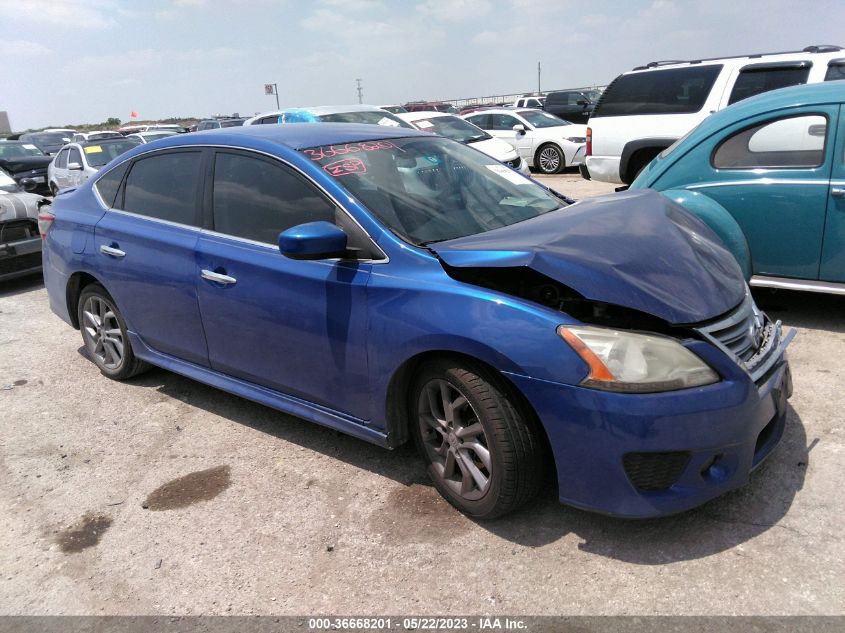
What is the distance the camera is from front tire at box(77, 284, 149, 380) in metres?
4.65

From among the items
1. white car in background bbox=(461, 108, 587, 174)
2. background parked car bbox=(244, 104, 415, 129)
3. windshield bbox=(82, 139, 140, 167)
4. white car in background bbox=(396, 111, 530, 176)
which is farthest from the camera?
white car in background bbox=(461, 108, 587, 174)

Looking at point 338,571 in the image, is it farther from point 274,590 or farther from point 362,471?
point 362,471

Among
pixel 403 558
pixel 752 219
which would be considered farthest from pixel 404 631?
pixel 752 219

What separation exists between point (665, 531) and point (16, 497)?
3.20m

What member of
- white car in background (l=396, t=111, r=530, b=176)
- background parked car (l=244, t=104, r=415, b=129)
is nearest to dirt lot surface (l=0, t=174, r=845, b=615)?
background parked car (l=244, t=104, r=415, b=129)

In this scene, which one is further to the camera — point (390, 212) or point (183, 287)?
point (183, 287)

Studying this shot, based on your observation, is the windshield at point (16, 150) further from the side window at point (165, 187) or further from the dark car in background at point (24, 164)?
the side window at point (165, 187)

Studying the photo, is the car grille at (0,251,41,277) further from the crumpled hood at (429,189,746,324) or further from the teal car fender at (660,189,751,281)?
the teal car fender at (660,189,751,281)

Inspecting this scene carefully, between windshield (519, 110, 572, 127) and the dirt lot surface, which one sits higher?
windshield (519, 110, 572, 127)

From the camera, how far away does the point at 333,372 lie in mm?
3250

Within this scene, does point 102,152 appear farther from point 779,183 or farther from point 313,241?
point 779,183

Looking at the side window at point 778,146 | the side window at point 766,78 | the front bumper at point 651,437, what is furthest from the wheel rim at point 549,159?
the front bumper at point 651,437

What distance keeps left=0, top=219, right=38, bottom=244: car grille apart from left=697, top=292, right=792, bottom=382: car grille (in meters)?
7.77

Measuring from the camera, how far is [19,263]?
26.0ft
